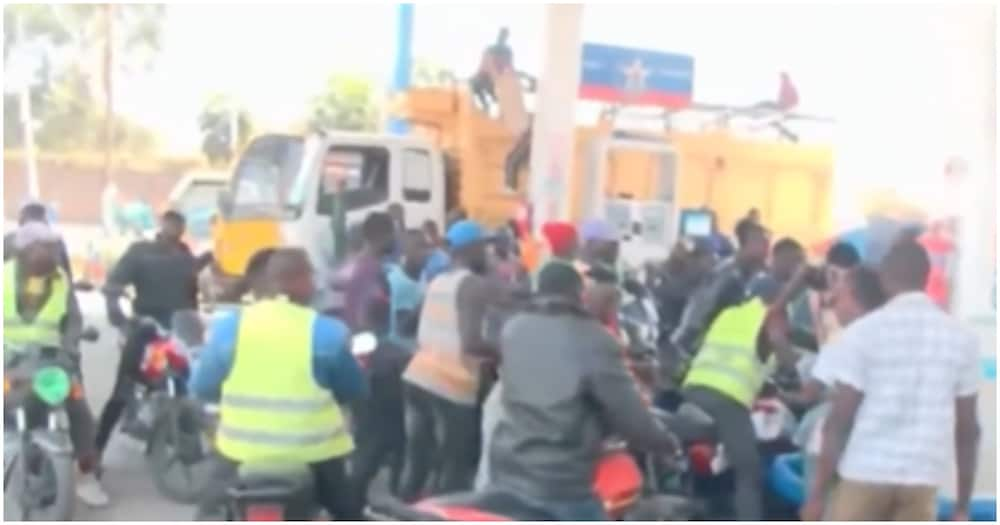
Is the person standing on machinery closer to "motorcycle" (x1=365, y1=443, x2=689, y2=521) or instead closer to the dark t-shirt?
"motorcycle" (x1=365, y1=443, x2=689, y2=521)

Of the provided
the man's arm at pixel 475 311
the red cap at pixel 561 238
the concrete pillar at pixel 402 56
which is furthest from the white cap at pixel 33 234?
the concrete pillar at pixel 402 56

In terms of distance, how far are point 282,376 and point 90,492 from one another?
3.46 meters

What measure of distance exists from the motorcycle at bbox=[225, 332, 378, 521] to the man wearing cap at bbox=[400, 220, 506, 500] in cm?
206

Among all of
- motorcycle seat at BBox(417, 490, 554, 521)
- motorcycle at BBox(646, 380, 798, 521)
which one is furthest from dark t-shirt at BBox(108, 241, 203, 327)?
motorcycle seat at BBox(417, 490, 554, 521)

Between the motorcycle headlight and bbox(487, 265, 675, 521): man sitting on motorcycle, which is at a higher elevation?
bbox(487, 265, 675, 521): man sitting on motorcycle

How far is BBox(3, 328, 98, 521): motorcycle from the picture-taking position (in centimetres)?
786

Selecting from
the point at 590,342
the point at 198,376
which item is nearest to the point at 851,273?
the point at 590,342

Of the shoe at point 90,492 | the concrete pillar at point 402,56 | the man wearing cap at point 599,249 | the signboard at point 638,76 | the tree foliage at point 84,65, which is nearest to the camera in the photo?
the shoe at point 90,492

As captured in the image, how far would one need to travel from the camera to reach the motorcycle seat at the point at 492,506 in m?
5.21

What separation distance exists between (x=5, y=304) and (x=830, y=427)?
4108mm

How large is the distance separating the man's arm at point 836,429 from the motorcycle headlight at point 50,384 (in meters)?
3.72

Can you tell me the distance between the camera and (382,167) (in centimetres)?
1620

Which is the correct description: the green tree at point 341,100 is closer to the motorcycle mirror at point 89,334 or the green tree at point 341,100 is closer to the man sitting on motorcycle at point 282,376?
the motorcycle mirror at point 89,334

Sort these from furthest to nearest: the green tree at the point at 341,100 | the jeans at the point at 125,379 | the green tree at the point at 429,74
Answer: the green tree at the point at 341,100
the green tree at the point at 429,74
the jeans at the point at 125,379
